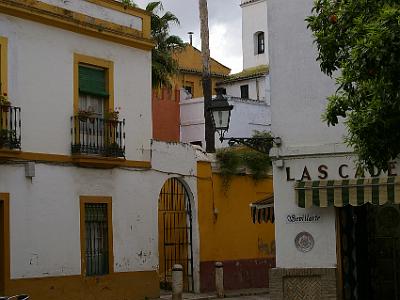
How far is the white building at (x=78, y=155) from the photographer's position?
689 inches

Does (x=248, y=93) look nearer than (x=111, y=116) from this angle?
No

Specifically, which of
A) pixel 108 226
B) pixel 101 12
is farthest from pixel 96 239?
pixel 101 12

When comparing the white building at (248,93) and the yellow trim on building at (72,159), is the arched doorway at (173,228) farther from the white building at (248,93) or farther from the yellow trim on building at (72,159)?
the white building at (248,93)

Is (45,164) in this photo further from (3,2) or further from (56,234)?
(3,2)

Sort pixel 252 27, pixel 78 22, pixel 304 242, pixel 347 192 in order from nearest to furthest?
pixel 347 192 → pixel 304 242 → pixel 78 22 → pixel 252 27

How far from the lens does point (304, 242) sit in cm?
1402

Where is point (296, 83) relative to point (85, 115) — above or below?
below

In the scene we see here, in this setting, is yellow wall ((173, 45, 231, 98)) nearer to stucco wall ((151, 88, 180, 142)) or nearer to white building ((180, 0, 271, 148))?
white building ((180, 0, 271, 148))

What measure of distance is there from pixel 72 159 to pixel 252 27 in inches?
1400

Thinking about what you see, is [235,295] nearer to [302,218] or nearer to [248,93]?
[302,218]

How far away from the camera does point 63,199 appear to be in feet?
61.0

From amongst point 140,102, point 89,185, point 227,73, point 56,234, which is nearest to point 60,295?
point 56,234

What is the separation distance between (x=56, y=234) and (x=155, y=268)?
365 cm

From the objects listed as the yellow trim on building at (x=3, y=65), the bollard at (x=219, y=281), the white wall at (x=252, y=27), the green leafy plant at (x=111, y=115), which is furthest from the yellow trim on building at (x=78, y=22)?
the white wall at (x=252, y=27)
